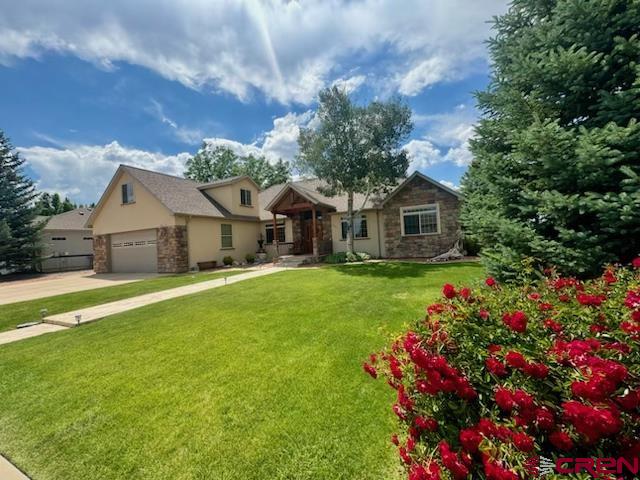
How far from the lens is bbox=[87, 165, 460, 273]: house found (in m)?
16.5

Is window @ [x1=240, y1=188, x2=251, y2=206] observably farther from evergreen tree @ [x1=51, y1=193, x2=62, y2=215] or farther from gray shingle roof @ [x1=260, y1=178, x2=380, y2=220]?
evergreen tree @ [x1=51, y1=193, x2=62, y2=215]

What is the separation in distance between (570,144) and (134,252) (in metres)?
21.6

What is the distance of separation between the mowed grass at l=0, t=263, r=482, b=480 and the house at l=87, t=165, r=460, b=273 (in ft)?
36.0

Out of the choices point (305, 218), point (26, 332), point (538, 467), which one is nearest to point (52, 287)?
point (26, 332)

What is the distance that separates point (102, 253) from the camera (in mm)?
19719

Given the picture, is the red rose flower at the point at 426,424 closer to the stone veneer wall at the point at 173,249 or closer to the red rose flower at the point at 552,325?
the red rose flower at the point at 552,325

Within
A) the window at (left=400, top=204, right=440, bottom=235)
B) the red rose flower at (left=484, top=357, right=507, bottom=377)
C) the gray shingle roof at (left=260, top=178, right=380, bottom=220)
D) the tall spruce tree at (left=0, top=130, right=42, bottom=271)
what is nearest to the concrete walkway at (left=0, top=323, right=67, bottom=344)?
the red rose flower at (left=484, top=357, right=507, bottom=377)

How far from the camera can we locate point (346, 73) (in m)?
13.2

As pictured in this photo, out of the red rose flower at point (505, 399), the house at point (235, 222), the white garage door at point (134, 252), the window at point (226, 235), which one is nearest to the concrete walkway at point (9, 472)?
the red rose flower at point (505, 399)

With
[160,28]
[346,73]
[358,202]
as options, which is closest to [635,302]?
[160,28]

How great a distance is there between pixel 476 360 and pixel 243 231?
20.3 meters

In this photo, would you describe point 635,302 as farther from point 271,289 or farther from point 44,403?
point 271,289

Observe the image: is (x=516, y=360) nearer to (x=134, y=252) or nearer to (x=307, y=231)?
(x=307, y=231)

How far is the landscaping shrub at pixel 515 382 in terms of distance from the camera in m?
1.35
